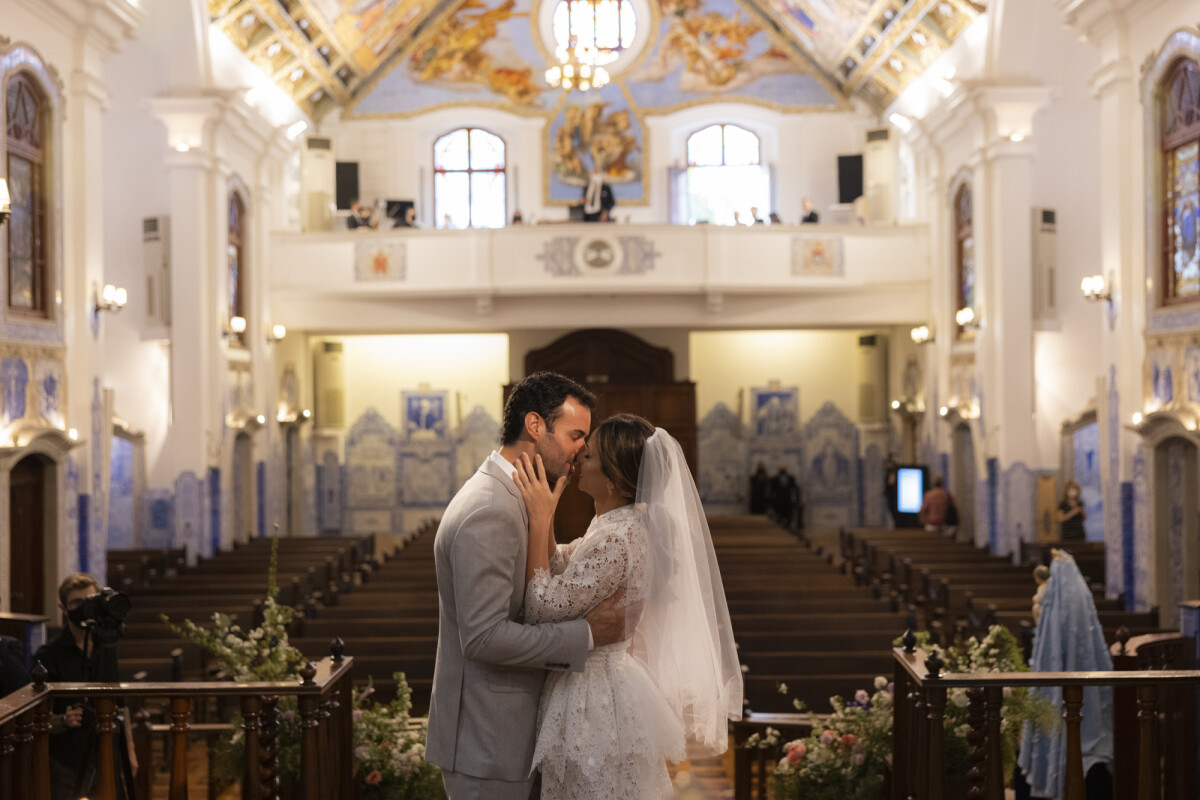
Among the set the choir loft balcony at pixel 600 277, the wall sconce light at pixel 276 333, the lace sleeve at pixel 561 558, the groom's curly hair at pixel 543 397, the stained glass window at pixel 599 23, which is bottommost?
the lace sleeve at pixel 561 558

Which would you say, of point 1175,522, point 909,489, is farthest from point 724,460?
point 1175,522

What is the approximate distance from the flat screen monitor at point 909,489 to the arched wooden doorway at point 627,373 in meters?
3.51

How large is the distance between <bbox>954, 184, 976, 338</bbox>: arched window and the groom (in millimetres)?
14933

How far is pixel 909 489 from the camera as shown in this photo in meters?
20.2

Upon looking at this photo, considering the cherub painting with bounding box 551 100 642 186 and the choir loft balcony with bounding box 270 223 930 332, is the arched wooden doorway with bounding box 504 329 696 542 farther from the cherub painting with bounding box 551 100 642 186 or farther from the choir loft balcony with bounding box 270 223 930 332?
the cherub painting with bounding box 551 100 642 186

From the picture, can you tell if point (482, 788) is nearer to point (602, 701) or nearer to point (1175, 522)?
point (602, 701)

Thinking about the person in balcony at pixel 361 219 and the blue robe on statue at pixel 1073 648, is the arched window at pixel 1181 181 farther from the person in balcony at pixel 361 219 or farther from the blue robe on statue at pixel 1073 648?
the person in balcony at pixel 361 219

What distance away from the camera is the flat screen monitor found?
20.0 metres

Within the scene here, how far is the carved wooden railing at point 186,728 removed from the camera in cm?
456

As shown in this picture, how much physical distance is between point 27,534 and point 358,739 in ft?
22.0

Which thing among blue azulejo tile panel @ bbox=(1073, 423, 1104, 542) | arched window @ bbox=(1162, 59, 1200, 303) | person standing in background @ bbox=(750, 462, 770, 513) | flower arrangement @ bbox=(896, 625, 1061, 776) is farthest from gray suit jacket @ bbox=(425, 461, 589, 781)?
person standing in background @ bbox=(750, 462, 770, 513)

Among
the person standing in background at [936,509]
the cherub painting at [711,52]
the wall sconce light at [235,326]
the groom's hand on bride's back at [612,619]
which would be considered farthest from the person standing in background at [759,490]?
the groom's hand on bride's back at [612,619]

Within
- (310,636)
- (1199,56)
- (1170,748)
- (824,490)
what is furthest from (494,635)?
(824,490)

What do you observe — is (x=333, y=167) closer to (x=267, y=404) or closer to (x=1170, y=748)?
(x=267, y=404)
